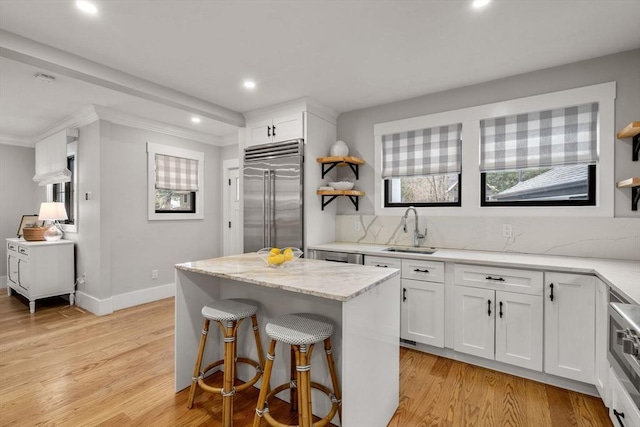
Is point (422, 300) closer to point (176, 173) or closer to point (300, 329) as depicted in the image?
point (300, 329)

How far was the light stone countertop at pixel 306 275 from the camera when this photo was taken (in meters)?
1.54

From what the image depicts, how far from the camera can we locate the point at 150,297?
4.31 m

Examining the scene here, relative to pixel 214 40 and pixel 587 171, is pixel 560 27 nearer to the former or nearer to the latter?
pixel 587 171

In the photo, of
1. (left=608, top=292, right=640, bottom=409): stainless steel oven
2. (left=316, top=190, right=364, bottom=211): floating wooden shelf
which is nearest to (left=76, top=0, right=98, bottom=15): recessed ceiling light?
(left=316, top=190, right=364, bottom=211): floating wooden shelf

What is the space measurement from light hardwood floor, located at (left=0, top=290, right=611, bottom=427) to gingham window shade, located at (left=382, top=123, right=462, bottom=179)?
186 centimetres

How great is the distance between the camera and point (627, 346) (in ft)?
3.99

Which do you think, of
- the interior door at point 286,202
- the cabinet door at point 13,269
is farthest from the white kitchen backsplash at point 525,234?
→ the cabinet door at point 13,269

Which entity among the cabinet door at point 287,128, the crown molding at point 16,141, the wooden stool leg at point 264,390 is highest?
the crown molding at point 16,141

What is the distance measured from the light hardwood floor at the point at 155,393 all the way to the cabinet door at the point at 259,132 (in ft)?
7.87

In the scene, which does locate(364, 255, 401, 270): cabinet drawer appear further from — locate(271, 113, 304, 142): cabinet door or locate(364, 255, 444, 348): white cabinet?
locate(271, 113, 304, 142): cabinet door

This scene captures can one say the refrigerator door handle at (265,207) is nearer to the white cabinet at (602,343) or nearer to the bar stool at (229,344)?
the bar stool at (229,344)

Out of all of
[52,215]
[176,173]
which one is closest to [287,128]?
[176,173]

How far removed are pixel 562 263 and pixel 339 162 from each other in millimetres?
2271

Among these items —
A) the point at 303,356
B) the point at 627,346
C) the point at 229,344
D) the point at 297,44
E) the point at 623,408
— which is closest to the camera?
the point at 627,346
